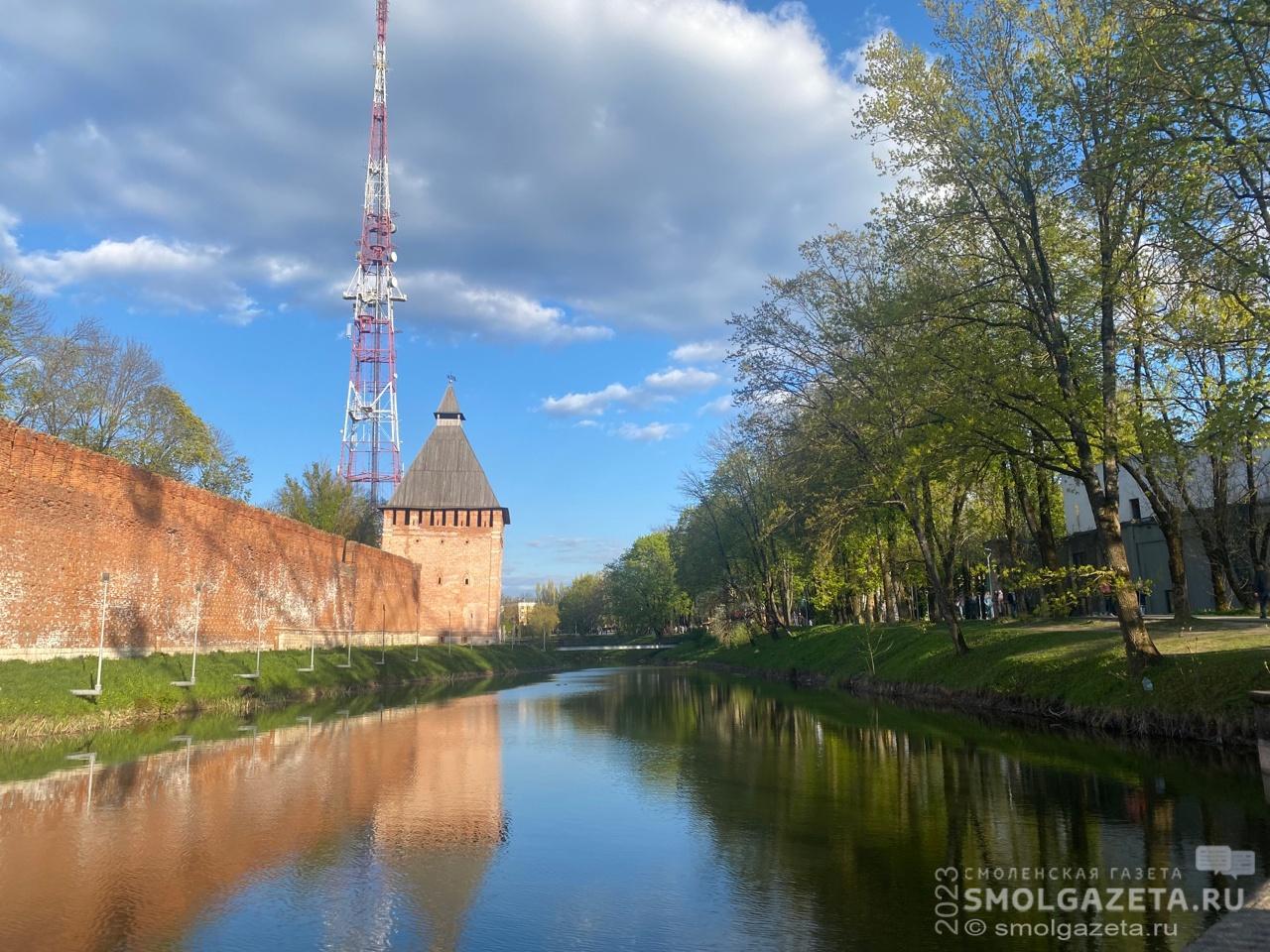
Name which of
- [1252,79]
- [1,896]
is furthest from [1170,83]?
[1,896]

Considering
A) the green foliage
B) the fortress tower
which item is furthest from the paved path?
the fortress tower

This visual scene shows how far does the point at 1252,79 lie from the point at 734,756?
468 inches

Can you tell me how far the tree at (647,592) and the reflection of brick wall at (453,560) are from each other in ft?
97.2

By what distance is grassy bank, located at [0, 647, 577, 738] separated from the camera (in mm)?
16297

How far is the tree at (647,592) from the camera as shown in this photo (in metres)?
84.9

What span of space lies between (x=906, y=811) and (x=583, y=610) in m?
108

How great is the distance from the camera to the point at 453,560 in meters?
53.8

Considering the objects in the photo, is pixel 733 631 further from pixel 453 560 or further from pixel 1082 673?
pixel 1082 673

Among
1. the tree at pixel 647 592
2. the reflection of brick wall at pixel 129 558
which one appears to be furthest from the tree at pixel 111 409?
the tree at pixel 647 592

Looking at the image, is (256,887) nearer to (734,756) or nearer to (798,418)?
(734,756)

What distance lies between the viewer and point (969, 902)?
19.7 feet

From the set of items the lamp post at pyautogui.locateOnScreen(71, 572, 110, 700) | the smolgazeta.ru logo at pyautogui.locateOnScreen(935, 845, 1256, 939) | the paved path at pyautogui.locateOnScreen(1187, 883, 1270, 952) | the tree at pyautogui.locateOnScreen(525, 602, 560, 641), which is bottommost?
the tree at pyautogui.locateOnScreen(525, 602, 560, 641)

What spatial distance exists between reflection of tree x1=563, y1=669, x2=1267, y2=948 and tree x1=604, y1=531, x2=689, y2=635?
67254 mm

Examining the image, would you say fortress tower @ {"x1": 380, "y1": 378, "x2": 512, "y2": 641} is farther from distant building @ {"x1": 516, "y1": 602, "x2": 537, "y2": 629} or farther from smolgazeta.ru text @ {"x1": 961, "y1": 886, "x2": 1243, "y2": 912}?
smolgazeta.ru text @ {"x1": 961, "y1": 886, "x2": 1243, "y2": 912}
